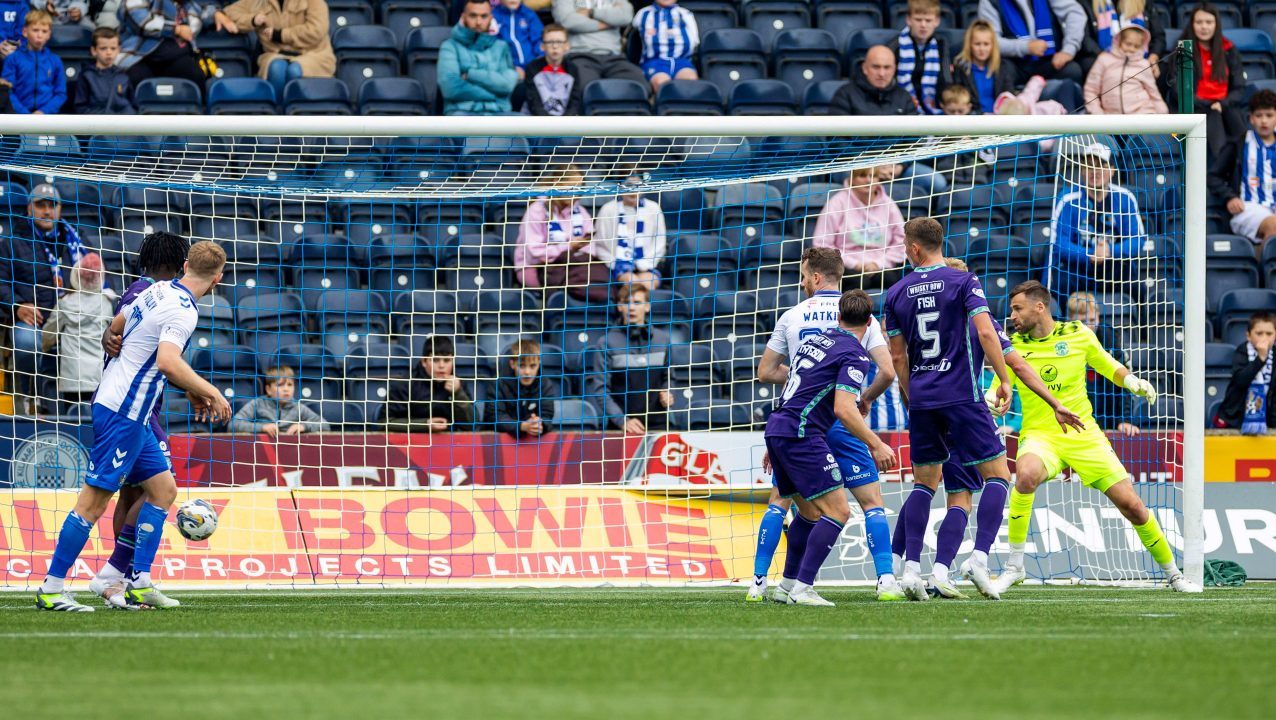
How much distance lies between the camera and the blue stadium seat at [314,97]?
1443 centimetres

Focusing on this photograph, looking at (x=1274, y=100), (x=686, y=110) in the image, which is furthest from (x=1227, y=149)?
(x=686, y=110)

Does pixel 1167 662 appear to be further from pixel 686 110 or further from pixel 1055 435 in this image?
pixel 686 110

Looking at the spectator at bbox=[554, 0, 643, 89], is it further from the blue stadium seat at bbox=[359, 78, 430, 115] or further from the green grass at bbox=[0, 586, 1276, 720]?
the green grass at bbox=[0, 586, 1276, 720]

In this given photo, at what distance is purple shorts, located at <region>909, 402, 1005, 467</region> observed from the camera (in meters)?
8.66

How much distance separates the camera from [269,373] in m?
11.9

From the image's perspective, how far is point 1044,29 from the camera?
16.1 meters

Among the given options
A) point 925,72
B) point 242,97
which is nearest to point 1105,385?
point 925,72

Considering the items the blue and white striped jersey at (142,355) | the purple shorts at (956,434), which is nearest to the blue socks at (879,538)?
the purple shorts at (956,434)

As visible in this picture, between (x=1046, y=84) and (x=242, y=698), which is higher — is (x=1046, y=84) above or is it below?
above

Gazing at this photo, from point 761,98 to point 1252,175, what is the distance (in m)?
4.92

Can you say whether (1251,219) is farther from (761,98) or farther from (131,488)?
(131,488)

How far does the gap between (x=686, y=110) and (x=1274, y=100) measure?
18.8 ft

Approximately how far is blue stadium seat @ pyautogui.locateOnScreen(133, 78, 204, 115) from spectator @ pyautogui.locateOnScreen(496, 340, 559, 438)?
4.66 meters

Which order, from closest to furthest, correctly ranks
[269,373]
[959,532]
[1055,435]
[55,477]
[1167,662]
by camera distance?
[1167,662], [959,532], [1055,435], [55,477], [269,373]
